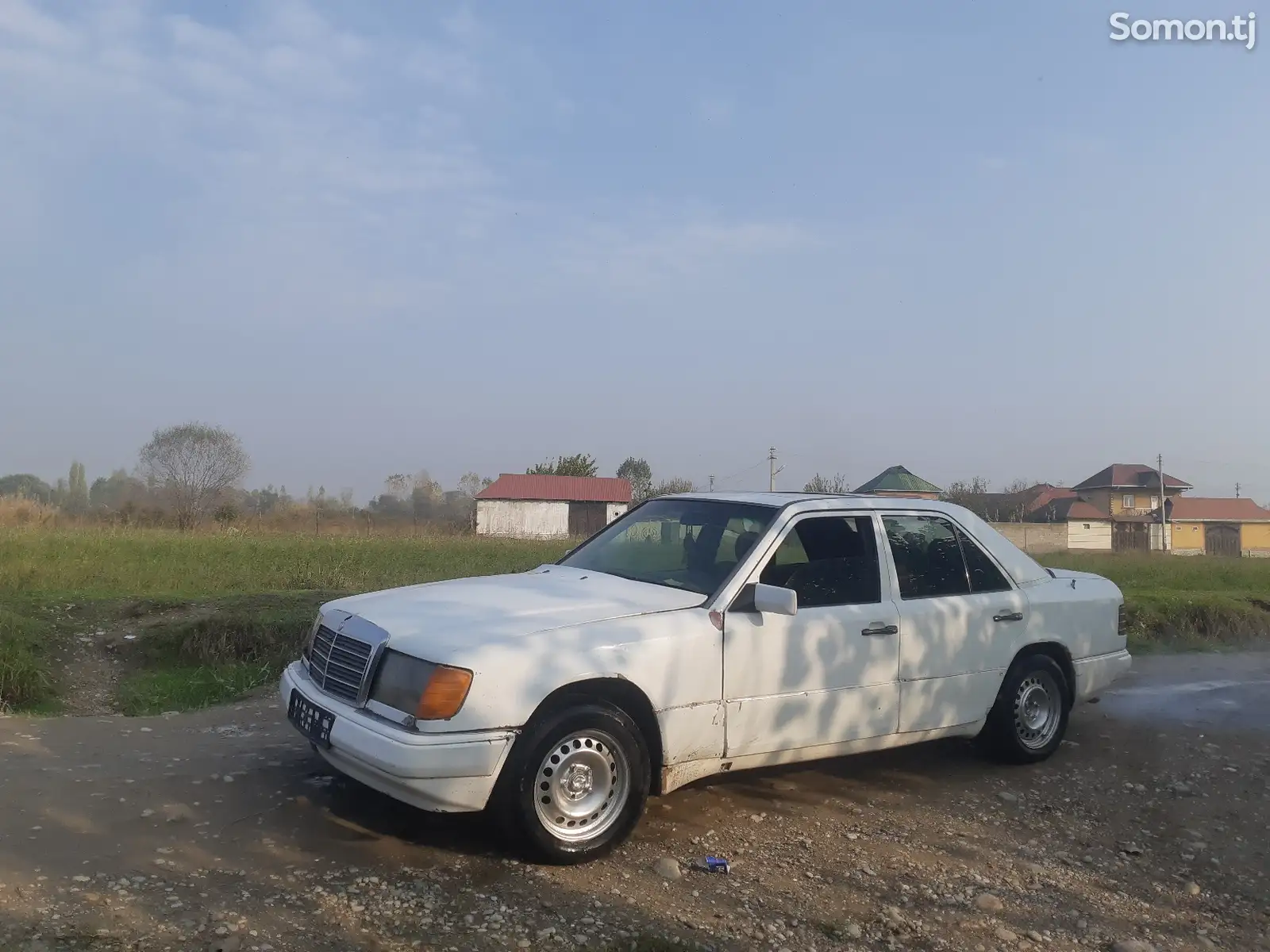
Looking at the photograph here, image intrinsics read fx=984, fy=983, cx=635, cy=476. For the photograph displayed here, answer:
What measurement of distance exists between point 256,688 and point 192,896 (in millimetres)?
5020

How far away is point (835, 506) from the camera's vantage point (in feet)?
18.6

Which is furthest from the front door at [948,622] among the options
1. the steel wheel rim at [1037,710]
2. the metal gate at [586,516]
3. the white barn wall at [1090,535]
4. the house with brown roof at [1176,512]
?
the house with brown roof at [1176,512]

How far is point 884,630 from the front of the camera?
5.33m

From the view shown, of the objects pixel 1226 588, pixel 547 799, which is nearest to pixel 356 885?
pixel 547 799

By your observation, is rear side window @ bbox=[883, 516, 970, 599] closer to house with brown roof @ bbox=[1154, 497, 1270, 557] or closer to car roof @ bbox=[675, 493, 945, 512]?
car roof @ bbox=[675, 493, 945, 512]

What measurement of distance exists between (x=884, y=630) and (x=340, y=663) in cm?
283

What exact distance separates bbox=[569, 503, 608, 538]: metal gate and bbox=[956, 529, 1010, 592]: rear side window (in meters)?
47.0

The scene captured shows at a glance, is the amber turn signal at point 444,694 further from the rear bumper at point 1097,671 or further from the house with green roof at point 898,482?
the house with green roof at point 898,482

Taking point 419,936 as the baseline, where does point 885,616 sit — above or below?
above

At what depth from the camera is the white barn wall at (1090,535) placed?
51938 millimetres

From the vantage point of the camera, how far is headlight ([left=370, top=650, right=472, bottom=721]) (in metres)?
3.97

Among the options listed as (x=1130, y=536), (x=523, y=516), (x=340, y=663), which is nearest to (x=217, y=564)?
(x=340, y=663)

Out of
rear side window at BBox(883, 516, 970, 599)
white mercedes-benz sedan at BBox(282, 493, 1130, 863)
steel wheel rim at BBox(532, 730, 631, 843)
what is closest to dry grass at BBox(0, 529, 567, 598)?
white mercedes-benz sedan at BBox(282, 493, 1130, 863)

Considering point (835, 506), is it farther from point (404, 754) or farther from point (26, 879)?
point (26, 879)
